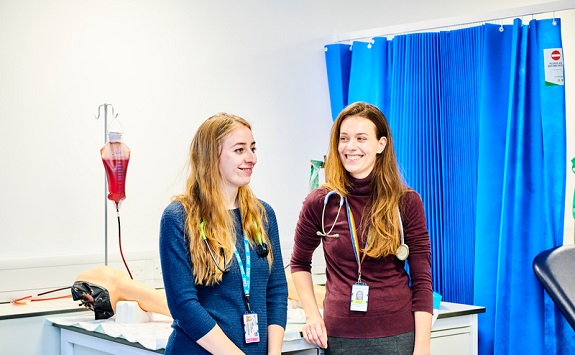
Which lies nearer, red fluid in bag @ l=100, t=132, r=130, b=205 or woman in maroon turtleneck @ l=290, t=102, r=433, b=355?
woman in maroon turtleneck @ l=290, t=102, r=433, b=355

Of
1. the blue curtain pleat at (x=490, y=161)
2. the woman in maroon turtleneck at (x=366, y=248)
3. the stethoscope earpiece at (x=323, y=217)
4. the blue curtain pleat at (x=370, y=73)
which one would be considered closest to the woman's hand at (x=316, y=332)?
the woman in maroon turtleneck at (x=366, y=248)

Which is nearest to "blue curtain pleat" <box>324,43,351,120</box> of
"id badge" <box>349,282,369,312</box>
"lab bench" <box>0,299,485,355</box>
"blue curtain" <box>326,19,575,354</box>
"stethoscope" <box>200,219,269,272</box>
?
"blue curtain" <box>326,19,575,354</box>

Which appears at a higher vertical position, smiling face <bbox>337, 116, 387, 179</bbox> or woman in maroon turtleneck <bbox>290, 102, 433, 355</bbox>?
smiling face <bbox>337, 116, 387, 179</bbox>

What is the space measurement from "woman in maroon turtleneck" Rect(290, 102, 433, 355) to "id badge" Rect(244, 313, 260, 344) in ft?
1.02

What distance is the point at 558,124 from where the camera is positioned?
3328 millimetres

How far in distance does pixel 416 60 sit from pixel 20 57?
172 centimetres

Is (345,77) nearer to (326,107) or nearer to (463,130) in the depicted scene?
(326,107)

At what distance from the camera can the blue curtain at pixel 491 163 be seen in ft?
11.0

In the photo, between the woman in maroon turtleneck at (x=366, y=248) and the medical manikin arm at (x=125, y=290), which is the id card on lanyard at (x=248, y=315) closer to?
the woman in maroon turtleneck at (x=366, y=248)

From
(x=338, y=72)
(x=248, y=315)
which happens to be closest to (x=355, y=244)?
(x=248, y=315)

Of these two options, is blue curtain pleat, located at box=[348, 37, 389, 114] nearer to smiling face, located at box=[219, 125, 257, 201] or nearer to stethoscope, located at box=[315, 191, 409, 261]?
stethoscope, located at box=[315, 191, 409, 261]

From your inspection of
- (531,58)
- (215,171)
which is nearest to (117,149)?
(215,171)

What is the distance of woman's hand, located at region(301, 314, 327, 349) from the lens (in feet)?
7.51

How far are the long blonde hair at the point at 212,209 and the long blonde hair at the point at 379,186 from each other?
0.32 metres
